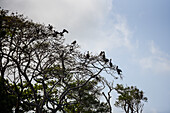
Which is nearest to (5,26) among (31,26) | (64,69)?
(31,26)

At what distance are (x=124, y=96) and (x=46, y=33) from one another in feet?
65.8

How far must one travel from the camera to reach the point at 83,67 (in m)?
13.4

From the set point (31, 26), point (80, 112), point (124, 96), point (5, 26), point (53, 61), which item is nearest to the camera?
point (5, 26)

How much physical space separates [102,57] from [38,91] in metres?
6.92

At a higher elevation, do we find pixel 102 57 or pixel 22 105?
pixel 102 57

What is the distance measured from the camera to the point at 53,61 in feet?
45.1

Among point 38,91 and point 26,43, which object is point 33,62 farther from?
point 38,91

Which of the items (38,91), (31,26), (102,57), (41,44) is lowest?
(38,91)

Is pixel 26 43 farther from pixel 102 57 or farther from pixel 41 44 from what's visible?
pixel 102 57

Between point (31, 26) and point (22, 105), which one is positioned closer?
point (31, 26)

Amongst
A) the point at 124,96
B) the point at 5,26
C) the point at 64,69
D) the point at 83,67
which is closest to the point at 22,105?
the point at 64,69

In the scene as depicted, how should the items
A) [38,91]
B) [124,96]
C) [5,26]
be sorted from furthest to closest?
[124,96] < [38,91] < [5,26]

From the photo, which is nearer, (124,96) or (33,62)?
(33,62)

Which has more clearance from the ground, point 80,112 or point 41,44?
point 41,44
